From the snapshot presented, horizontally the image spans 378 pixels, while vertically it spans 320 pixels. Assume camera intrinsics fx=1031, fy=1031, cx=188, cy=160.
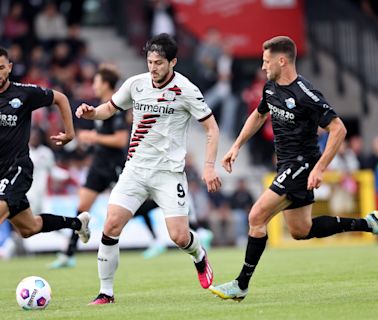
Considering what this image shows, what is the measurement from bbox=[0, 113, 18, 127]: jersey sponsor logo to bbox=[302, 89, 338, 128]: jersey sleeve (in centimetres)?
297

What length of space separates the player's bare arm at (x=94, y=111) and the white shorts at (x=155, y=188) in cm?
56

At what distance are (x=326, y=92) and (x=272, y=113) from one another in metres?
15.1

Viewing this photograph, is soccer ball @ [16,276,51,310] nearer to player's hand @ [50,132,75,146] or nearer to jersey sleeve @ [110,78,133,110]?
player's hand @ [50,132,75,146]

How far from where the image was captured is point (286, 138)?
9828mm

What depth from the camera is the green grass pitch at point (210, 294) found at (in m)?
8.59

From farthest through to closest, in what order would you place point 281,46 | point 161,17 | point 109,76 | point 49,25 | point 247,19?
point 49,25, point 247,19, point 161,17, point 109,76, point 281,46

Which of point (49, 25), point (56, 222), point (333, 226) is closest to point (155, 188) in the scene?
point (333, 226)

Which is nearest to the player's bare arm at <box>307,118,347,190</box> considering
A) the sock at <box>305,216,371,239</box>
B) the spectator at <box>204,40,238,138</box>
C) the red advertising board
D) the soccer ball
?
the sock at <box>305,216,371,239</box>

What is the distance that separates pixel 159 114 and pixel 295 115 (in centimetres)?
129

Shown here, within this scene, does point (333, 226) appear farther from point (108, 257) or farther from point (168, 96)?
point (108, 257)

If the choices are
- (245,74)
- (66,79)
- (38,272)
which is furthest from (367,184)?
(38,272)

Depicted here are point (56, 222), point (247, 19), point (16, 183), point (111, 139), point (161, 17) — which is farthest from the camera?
point (247, 19)

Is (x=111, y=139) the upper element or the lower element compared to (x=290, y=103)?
lower

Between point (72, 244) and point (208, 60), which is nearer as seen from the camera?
point (72, 244)
